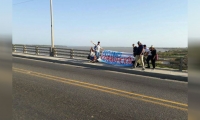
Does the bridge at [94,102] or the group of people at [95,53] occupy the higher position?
the group of people at [95,53]

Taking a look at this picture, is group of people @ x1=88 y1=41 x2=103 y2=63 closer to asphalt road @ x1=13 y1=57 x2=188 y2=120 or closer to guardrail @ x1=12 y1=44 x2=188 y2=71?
guardrail @ x1=12 y1=44 x2=188 y2=71

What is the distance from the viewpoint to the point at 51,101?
18.3 ft

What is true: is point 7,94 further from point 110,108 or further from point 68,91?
point 68,91

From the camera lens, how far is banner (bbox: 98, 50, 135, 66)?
45.7 ft

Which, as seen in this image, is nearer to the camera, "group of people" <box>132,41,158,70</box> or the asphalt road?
the asphalt road

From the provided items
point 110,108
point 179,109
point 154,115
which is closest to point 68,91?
point 110,108

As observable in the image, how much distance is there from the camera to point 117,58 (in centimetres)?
1472

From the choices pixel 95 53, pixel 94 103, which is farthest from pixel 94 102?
pixel 95 53

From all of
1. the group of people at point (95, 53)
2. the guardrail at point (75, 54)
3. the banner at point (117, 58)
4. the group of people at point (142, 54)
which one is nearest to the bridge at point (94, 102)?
the guardrail at point (75, 54)

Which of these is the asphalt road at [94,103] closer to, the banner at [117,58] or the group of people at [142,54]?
the group of people at [142,54]

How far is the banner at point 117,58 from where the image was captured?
Answer: 1393cm

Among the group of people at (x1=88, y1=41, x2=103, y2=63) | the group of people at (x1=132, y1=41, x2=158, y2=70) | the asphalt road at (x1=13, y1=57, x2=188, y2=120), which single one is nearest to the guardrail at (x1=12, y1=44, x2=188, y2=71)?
the group of people at (x1=132, y1=41, x2=158, y2=70)

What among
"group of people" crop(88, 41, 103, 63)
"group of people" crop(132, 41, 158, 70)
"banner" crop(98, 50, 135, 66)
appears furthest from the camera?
"group of people" crop(88, 41, 103, 63)

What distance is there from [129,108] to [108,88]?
2.27 meters
